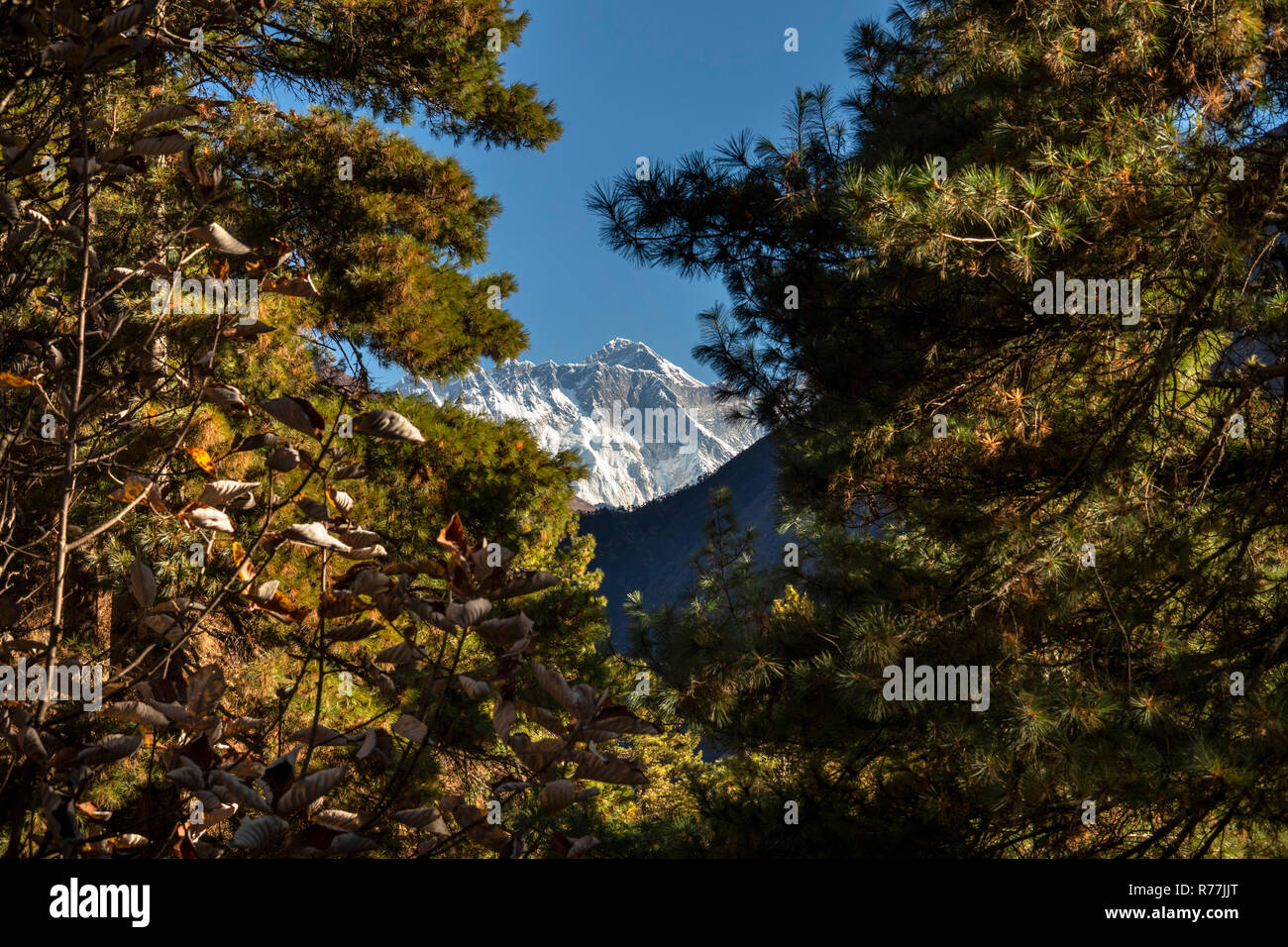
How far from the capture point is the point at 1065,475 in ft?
11.7

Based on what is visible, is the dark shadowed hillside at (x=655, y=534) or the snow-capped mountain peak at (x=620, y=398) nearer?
the dark shadowed hillside at (x=655, y=534)

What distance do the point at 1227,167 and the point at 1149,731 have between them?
2065 mm

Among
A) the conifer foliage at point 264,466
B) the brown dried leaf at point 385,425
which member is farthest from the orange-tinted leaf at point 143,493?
the brown dried leaf at point 385,425

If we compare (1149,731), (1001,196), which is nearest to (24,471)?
(1001,196)

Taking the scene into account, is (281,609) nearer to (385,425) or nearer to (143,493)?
(143,493)

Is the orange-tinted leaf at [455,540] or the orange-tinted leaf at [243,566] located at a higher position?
the orange-tinted leaf at [455,540]

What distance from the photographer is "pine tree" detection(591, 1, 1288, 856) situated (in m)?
2.59

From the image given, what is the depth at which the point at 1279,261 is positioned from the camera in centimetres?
355

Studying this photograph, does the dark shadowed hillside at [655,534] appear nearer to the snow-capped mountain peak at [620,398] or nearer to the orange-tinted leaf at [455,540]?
the snow-capped mountain peak at [620,398]

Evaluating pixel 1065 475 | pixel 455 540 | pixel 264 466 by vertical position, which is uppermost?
pixel 264 466

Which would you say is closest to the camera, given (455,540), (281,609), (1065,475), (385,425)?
(385,425)

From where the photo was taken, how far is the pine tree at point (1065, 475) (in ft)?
8.51

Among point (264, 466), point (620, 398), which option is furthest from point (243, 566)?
point (620, 398)
